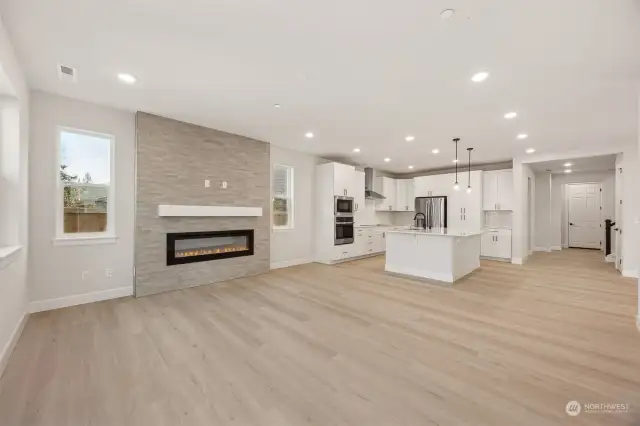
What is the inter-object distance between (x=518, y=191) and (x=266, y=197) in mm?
6193

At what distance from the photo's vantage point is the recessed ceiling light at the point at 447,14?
199 cm

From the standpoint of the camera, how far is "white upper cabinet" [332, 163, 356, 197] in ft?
22.3

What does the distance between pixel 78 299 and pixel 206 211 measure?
80.2 inches

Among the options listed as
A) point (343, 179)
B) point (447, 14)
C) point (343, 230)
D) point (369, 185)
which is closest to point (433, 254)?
point (343, 230)

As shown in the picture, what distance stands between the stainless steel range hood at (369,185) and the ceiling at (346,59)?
3808 mm

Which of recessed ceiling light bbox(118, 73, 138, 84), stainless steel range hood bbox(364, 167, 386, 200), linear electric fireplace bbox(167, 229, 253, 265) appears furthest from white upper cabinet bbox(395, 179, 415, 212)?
recessed ceiling light bbox(118, 73, 138, 84)

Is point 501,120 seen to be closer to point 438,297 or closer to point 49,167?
point 438,297

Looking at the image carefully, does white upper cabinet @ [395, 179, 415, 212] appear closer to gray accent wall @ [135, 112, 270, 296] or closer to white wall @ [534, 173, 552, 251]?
white wall @ [534, 173, 552, 251]

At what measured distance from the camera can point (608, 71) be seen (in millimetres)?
2797

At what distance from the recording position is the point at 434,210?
8273 mm

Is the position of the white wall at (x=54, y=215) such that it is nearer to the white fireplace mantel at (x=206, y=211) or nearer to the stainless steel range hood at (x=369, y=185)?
the white fireplace mantel at (x=206, y=211)

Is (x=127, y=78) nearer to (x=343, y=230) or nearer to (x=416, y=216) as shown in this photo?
(x=343, y=230)

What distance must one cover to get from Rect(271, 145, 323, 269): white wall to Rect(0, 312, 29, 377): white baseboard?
3794mm

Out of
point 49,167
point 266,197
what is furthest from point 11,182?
point 266,197
